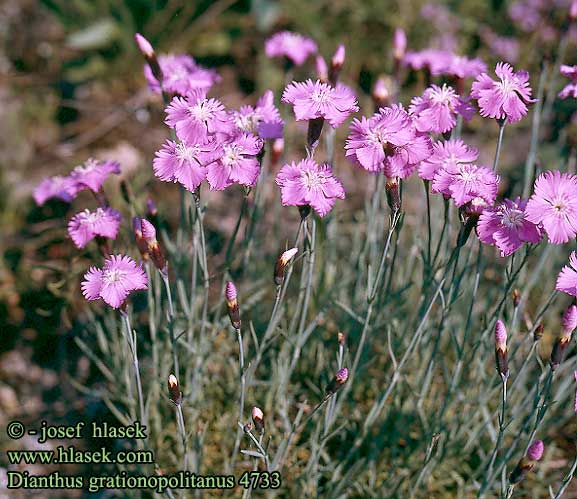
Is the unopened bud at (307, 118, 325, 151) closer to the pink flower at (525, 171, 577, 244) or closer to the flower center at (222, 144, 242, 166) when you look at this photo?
the flower center at (222, 144, 242, 166)

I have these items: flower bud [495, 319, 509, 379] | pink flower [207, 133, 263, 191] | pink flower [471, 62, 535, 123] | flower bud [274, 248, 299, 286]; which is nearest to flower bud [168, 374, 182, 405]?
flower bud [274, 248, 299, 286]

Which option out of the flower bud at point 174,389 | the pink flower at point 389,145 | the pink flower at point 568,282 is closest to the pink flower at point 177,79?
the pink flower at point 389,145

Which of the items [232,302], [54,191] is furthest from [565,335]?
[54,191]

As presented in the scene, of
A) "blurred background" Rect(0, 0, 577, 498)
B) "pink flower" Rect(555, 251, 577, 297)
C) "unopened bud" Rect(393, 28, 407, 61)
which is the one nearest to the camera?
"pink flower" Rect(555, 251, 577, 297)

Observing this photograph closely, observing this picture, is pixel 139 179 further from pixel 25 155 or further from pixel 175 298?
pixel 25 155

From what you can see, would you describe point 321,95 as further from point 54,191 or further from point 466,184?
point 54,191

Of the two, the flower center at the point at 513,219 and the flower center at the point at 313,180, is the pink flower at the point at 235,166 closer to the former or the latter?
the flower center at the point at 313,180
